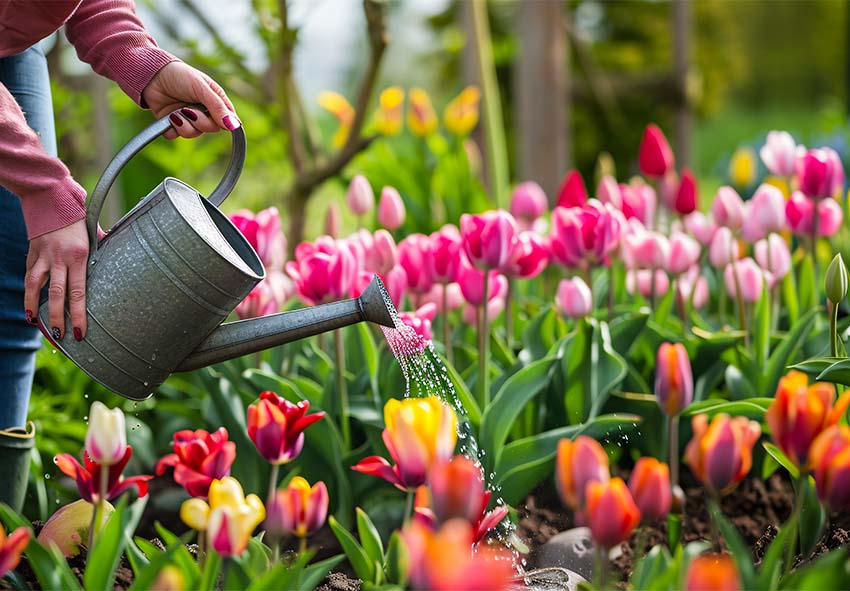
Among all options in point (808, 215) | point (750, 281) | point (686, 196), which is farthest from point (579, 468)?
point (686, 196)

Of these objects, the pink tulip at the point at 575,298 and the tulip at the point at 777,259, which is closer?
the pink tulip at the point at 575,298

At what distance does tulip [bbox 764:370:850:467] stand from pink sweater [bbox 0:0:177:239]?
0.92 meters

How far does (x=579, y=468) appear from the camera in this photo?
3.15ft

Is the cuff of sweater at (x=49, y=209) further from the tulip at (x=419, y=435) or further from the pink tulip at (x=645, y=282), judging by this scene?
the pink tulip at (x=645, y=282)

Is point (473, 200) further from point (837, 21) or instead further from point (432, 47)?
point (837, 21)

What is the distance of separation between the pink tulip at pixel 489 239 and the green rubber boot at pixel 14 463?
800 mm

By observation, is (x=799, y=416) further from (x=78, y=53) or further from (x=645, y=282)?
(x=645, y=282)

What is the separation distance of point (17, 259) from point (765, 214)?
60.0 inches

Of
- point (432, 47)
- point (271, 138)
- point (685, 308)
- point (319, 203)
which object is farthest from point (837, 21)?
point (685, 308)

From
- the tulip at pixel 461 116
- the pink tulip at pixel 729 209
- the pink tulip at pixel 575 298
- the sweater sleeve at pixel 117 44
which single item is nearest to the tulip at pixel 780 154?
the pink tulip at pixel 729 209

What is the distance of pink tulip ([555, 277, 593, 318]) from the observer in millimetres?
1919

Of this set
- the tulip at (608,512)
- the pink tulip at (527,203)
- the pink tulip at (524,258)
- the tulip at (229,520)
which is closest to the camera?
the tulip at (608,512)

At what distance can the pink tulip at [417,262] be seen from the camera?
1915mm

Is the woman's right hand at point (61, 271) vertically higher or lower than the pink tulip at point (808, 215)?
higher
